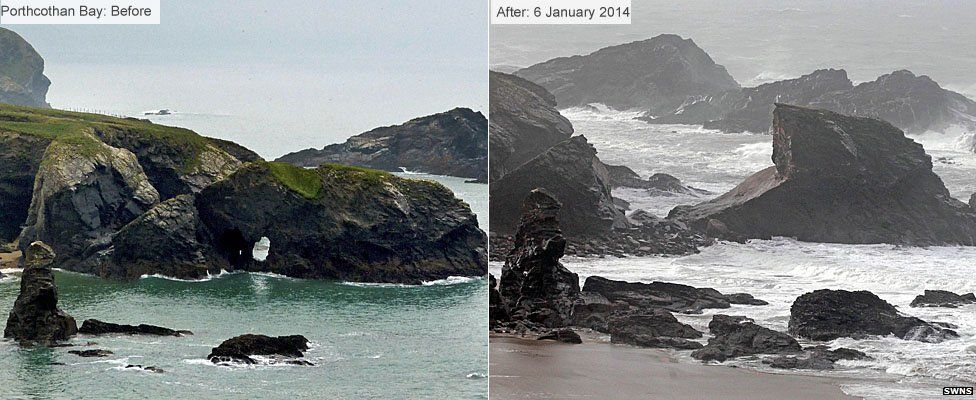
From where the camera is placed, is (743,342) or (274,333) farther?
(274,333)

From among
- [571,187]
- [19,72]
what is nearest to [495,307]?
[571,187]

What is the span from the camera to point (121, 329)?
7.89 meters

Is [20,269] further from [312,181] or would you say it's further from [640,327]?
[640,327]

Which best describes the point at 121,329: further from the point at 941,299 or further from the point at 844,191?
the point at 941,299

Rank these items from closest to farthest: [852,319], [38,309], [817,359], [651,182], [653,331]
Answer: [817,359] < [852,319] < [653,331] < [38,309] < [651,182]

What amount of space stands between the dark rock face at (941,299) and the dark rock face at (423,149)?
2887mm

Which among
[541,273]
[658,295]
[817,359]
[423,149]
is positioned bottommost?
[817,359]

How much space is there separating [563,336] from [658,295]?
658 millimetres

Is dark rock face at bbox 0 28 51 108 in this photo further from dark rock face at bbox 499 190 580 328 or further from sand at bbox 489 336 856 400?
sand at bbox 489 336 856 400

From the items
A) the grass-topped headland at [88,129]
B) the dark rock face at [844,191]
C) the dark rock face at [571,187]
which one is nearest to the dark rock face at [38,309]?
the grass-topped headland at [88,129]

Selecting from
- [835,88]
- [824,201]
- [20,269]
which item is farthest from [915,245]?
[20,269]

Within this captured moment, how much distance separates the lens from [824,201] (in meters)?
7.67

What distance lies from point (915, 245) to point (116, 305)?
5102 millimetres

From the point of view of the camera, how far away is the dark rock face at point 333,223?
8500 millimetres
